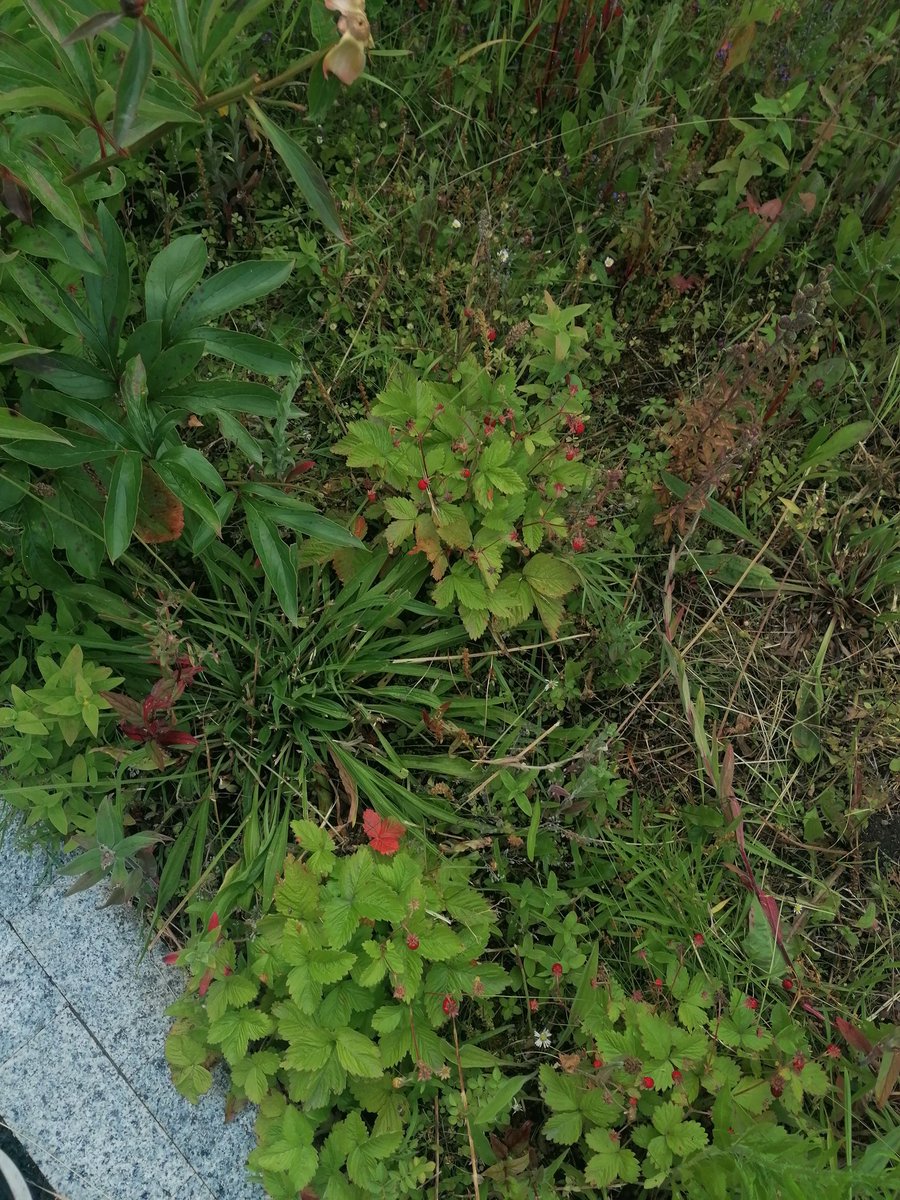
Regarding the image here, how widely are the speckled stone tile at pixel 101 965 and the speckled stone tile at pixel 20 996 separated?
0.06 ft

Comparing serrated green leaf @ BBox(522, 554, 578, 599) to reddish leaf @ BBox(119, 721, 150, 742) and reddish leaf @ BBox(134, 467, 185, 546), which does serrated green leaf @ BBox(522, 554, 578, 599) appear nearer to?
reddish leaf @ BBox(134, 467, 185, 546)

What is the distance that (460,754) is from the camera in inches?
77.6

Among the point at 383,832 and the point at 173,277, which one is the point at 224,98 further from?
the point at 383,832

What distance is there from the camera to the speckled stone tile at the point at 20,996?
Result: 1.67m

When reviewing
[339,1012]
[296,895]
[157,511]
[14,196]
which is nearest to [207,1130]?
[339,1012]

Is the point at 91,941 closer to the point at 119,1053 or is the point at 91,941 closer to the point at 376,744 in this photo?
the point at 119,1053

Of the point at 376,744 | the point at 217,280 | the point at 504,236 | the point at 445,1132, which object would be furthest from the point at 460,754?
the point at 504,236

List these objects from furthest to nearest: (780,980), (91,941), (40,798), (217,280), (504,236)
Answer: (504,236), (780,980), (91,941), (40,798), (217,280)

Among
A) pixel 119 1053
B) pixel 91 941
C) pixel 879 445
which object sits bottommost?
pixel 119 1053

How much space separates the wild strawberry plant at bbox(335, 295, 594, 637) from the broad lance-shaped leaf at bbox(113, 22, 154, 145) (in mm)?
939

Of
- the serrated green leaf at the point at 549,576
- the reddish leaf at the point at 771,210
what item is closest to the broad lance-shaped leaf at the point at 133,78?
the serrated green leaf at the point at 549,576

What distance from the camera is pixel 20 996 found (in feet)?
5.56

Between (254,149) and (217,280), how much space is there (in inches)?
40.3

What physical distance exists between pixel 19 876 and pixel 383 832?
0.78m
